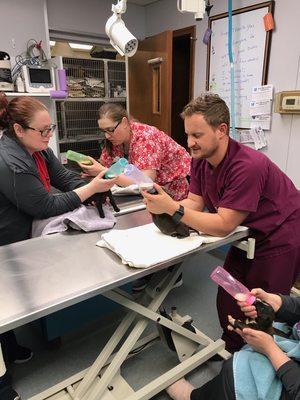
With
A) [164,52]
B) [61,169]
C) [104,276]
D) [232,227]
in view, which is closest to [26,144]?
[61,169]

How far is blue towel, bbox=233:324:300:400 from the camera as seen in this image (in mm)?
956

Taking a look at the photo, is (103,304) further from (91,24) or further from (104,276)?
(91,24)

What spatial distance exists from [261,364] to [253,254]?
0.49 m

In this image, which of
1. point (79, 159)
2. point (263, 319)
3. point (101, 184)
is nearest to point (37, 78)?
point (79, 159)

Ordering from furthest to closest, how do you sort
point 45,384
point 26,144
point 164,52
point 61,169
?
point 164,52 → point 61,169 → point 45,384 → point 26,144

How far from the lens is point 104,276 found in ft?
3.30

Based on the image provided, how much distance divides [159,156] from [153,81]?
2.03 m

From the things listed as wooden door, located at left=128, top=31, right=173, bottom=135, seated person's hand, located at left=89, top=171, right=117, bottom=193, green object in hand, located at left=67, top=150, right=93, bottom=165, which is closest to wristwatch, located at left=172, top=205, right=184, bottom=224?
seated person's hand, located at left=89, top=171, right=117, bottom=193

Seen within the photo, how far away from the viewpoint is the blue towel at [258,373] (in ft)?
3.14

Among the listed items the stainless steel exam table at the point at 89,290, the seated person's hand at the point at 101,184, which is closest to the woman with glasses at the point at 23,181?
the seated person's hand at the point at 101,184

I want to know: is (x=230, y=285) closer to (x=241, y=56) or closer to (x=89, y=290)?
(x=89, y=290)

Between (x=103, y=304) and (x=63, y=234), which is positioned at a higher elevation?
(x=63, y=234)

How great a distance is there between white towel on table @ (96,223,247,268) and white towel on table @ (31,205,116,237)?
0.11 m

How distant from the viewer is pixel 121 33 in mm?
1469
